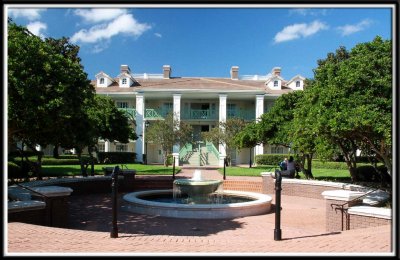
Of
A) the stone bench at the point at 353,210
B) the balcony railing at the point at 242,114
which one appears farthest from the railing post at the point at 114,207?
the balcony railing at the point at 242,114

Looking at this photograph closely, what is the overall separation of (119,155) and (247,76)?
20140 mm

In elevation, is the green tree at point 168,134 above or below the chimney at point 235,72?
below

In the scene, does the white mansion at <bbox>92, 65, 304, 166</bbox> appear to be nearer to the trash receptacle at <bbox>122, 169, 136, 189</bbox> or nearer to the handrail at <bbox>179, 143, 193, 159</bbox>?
the handrail at <bbox>179, 143, 193, 159</bbox>

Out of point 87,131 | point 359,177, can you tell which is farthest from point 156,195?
point 359,177

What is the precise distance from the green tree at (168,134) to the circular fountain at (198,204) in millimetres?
17404

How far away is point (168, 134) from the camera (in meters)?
32.5

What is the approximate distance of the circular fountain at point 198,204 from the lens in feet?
34.5

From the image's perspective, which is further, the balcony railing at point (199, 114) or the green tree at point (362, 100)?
the balcony railing at point (199, 114)

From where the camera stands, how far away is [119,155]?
37.6 m

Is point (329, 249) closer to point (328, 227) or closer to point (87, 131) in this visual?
point (328, 227)

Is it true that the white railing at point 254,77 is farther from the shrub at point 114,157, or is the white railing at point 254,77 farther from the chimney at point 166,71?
the shrub at point 114,157

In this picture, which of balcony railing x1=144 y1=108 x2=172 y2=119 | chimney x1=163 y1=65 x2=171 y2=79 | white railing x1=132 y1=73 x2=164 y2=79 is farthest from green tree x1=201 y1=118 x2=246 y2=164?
white railing x1=132 y1=73 x2=164 y2=79

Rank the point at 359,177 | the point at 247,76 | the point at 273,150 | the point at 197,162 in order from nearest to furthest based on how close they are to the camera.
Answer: the point at 359,177
the point at 197,162
the point at 273,150
the point at 247,76

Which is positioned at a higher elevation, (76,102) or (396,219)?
(76,102)
